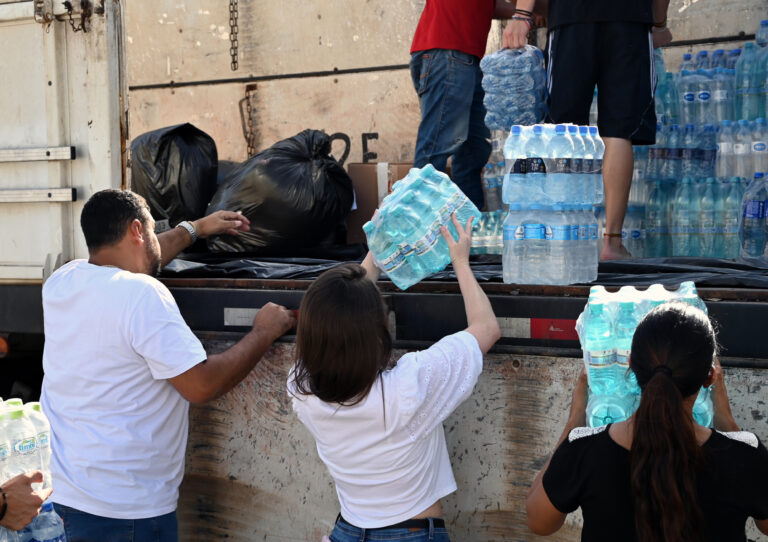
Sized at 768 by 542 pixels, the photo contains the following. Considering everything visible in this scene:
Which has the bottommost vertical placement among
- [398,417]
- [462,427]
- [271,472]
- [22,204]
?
[271,472]

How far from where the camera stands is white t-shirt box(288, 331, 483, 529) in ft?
7.46

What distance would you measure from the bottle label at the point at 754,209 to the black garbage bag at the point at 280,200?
1.93m

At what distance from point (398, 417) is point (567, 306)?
680 millimetres

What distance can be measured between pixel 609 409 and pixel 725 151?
9.46 ft

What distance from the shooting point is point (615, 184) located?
367 cm

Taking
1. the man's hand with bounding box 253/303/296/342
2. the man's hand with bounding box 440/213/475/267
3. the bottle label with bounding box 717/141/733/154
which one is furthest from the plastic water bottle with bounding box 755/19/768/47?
the man's hand with bounding box 253/303/296/342

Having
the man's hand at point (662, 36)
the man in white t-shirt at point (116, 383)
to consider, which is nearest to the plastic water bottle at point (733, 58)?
the man's hand at point (662, 36)

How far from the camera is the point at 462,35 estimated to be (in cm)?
430

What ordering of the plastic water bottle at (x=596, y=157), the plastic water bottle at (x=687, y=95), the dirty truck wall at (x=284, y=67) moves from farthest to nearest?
the dirty truck wall at (x=284, y=67)
the plastic water bottle at (x=687, y=95)
the plastic water bottle at (x=596, y=157)

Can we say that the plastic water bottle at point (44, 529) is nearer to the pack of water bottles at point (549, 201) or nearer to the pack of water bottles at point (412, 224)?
the pack of water bottles at point (412, 224)

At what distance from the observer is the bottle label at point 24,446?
7.91 feet

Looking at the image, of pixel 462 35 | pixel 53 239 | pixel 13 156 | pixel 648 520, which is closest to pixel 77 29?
pixel 13 156

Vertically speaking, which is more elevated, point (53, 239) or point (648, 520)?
point (53, 239)

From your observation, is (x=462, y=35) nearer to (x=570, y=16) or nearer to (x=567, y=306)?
(x=570, y=16)
